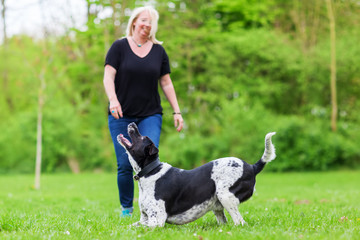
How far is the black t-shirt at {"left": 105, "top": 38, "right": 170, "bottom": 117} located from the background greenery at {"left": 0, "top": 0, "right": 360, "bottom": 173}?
12.2 metres

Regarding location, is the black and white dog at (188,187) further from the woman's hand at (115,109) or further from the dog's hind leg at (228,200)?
the woman's hand at (115,109)

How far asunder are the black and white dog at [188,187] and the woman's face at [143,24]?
1423 millimetres

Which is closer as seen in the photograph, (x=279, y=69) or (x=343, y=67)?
(x=343, y=67)

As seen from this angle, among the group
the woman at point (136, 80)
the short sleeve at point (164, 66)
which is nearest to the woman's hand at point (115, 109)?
the woman at point (136, 80)

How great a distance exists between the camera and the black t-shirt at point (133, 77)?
4875mm

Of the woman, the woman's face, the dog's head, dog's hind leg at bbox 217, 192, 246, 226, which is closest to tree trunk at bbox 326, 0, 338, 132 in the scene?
the woman

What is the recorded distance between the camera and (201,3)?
2248 centimetres

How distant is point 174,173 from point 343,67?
1622cm

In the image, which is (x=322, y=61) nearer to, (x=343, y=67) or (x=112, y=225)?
(x=343, y=67)

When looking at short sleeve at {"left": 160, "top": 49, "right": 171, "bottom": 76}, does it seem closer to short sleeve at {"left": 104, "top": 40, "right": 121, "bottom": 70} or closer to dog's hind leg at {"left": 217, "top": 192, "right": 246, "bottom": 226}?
short sleeve at {"left": 104, "top": 40, "right": 121, "bottom": 70}

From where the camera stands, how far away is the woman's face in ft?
16.0

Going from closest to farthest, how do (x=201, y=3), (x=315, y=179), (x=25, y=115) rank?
(x=315, y=179), (x=25, y=115), (x=201, y=3)

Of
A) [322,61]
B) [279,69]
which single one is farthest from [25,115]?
[322,61]

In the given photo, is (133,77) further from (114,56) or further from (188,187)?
(188,187)
